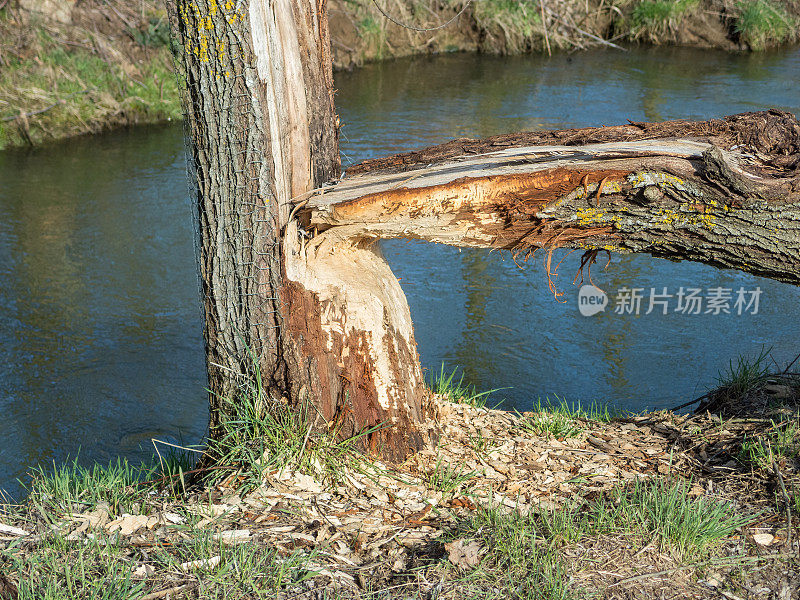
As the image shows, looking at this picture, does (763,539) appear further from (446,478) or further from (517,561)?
(446,478)

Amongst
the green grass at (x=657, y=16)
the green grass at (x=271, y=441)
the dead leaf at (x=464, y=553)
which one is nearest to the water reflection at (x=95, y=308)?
the green grass at (x=271, y=441)

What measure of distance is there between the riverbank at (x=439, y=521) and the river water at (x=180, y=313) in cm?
135

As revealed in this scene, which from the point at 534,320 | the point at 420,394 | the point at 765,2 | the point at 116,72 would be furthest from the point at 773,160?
the point at 765,2

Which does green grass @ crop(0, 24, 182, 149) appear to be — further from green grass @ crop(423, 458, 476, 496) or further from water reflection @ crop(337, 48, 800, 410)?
green grass @ crop(423, 458, 476, 496)

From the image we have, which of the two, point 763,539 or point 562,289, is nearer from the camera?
point 763,539

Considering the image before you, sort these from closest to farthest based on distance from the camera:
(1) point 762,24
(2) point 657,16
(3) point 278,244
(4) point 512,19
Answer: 1. (3) point 278,244
2. (1) point 762,24
3. (4) point 512,19
4. (2) point 657,16

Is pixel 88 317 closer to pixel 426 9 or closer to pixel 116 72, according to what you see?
pixel 116 72

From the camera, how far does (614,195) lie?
115 inches

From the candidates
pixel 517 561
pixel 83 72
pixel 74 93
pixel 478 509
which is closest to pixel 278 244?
pixel 478 509

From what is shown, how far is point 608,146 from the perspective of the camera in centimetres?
303

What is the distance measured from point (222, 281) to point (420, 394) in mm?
1038

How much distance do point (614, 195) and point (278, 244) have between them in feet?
4.41

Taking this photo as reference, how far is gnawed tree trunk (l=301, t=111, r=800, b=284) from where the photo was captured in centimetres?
287

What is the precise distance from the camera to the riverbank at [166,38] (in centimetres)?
938
